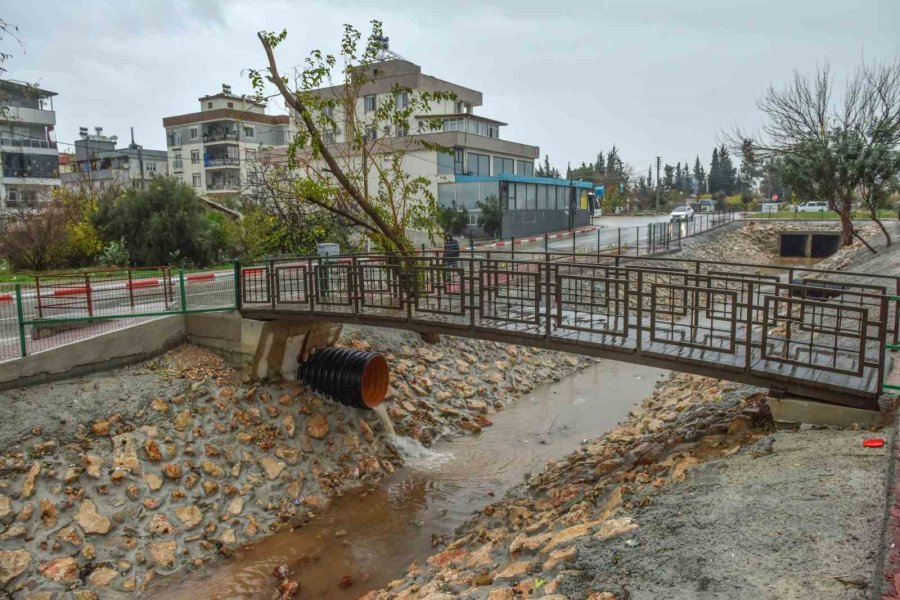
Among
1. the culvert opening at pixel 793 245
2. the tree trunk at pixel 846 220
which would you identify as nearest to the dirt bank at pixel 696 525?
the tree trunk at pixel 846 220

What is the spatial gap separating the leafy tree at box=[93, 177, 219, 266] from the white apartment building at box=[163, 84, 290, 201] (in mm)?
26934

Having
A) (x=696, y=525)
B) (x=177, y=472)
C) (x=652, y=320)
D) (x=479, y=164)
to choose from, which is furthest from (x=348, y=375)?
(x=479, y=164)

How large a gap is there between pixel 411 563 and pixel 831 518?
5189 millimetres

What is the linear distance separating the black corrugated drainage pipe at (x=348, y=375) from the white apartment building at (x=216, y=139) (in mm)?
41616

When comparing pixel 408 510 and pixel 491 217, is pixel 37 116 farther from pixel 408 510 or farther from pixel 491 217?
pixel 408 510

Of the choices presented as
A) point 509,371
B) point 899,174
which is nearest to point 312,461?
point 509,371

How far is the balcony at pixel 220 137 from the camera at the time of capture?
51281 mm

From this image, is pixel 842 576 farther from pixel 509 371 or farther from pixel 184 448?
pixel 509 371

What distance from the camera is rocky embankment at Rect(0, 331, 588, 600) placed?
7.68 m

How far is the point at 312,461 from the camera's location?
10.7 meters

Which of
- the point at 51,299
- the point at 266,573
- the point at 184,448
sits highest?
the point at 51,299

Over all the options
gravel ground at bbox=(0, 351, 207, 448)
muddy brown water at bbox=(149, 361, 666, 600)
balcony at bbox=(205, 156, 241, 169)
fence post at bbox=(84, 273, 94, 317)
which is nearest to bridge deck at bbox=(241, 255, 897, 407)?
gravel ground at bbox=(0, 351, 207, 448)

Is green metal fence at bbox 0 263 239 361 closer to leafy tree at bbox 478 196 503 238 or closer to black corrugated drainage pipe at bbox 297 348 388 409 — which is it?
black corrugated drainage pipe at bbox 297 348 388 409

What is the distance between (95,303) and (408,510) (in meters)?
6.26
